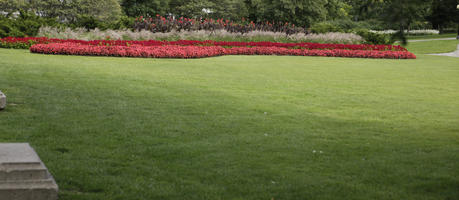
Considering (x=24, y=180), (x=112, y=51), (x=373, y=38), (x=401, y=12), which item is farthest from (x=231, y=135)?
(x=373, y=38)

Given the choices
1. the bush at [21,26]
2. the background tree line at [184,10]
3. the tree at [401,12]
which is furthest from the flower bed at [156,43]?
the tree at [401,12]

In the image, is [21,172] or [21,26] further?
[21,26]

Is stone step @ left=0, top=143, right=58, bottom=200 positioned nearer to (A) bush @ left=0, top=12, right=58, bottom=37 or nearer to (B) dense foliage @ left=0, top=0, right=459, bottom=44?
(B) dense foliage @ left=0, top=0, right=459, bottom=44

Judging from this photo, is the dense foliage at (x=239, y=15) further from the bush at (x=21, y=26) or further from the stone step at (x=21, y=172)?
the stone step at (x=21, y=172)

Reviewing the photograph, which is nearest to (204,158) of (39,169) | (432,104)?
(39,169)

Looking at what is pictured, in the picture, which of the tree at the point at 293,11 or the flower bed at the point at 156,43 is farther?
the tree at the point at 293,11

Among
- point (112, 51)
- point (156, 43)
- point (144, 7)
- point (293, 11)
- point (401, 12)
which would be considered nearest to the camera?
point (401, 12)

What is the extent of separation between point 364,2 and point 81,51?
14.6 metres

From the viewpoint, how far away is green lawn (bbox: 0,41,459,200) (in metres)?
4.37

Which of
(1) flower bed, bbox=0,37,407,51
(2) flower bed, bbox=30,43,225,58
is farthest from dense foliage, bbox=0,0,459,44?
(2) flower bed, bbox=30,43,225,58

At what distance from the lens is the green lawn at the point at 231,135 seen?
14.3 feet

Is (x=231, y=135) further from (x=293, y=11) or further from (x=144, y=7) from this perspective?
(x=144, y=7)

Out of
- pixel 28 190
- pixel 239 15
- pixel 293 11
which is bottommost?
pixel 28 190

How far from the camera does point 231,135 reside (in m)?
6.21
